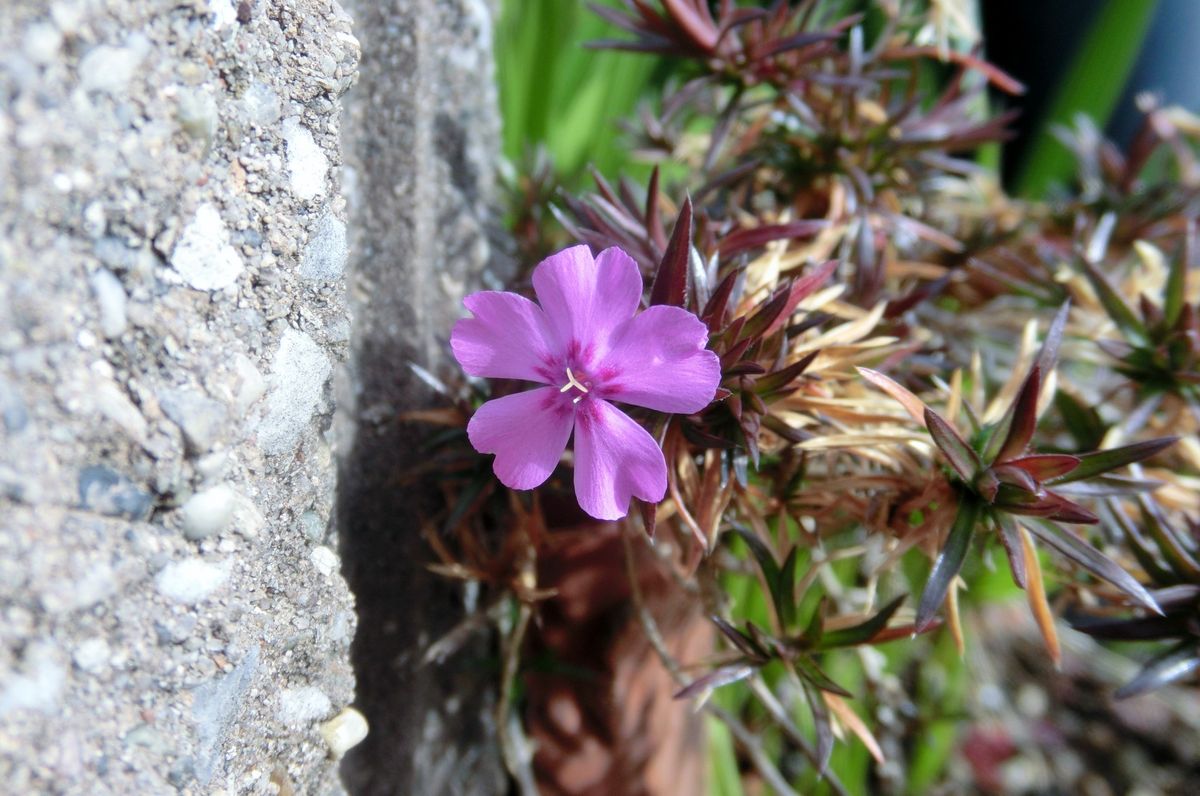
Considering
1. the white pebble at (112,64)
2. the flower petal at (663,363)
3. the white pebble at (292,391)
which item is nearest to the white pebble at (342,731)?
the white pebble at (292,391)

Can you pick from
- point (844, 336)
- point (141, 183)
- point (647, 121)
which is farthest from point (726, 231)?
point (141, 183)

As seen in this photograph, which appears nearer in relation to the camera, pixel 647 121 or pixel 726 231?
pixel 726 231

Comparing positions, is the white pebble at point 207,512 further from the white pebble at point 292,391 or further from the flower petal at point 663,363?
the flower petal at point 663,363

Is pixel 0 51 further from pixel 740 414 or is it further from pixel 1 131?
pixel 740 414

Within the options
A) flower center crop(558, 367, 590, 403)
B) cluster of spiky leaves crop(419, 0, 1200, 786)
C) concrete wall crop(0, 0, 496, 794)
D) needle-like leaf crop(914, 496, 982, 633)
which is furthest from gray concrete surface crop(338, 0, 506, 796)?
needle-like leaf crop(914, 496, 982, 633)

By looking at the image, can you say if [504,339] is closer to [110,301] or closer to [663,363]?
[663,363]

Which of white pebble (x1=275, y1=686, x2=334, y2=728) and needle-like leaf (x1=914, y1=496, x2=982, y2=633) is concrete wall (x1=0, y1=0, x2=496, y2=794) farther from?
needle-like leaf (x1=914, y1=496, x2=982, y2=633)
